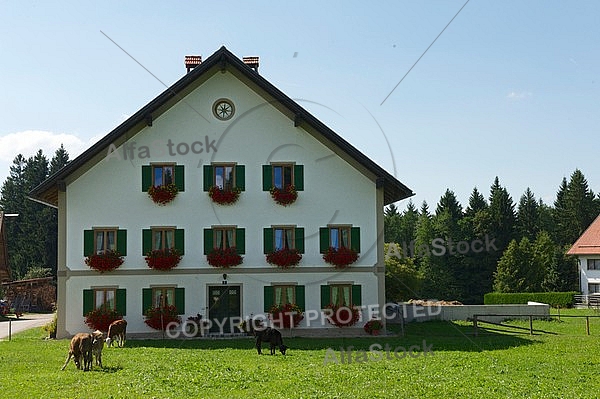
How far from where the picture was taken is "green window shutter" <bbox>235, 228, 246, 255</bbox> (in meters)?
26.0

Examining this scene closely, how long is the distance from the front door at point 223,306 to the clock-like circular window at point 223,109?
19.8 ft

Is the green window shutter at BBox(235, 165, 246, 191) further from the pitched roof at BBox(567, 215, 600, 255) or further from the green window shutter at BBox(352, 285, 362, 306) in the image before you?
Result: the pitched roof at BBox(567, 215, 600, 255)

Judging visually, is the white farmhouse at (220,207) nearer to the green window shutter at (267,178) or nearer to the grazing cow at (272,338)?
the green window shutter at (267,178)

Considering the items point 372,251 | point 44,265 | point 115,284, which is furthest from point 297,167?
point 44,265

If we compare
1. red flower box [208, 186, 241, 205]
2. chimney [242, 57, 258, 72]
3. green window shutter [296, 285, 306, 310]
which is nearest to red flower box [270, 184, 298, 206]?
red flower box [208, 186, 241, 205]

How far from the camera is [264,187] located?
86.4ft

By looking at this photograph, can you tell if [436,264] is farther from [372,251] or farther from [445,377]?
[445,377]

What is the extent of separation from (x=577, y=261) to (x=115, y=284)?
1831 inches

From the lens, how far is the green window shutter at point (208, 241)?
2594 cm

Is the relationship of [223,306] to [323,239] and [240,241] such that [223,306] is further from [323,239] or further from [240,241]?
[323,239]

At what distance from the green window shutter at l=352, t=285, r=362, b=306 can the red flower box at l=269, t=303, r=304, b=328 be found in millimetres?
1943

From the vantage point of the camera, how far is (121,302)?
25484mm

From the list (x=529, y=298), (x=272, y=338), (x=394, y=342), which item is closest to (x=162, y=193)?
(x=272, y=338)

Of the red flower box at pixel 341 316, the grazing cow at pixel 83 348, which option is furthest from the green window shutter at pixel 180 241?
the grazing cow at pixel 83 348
